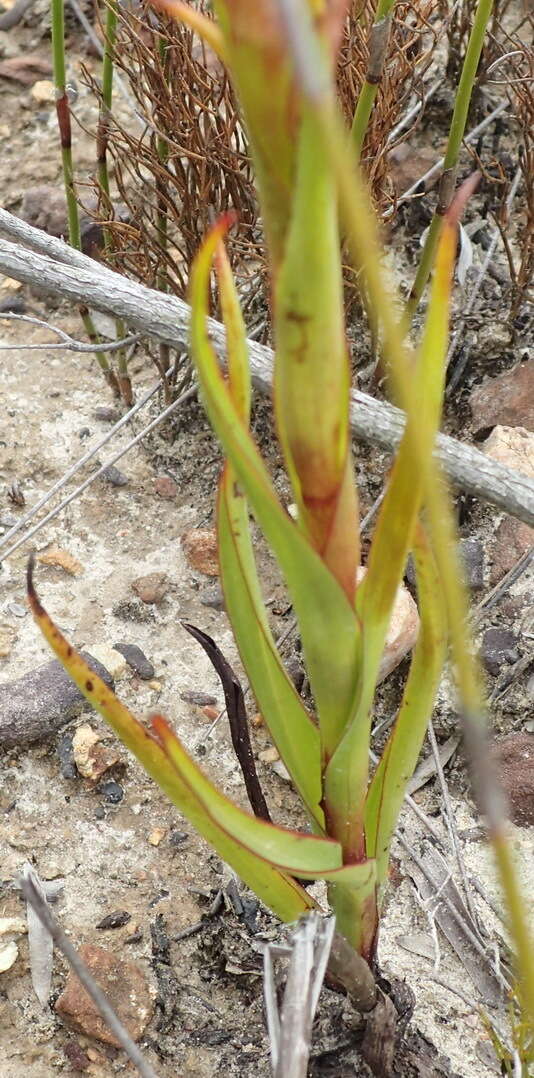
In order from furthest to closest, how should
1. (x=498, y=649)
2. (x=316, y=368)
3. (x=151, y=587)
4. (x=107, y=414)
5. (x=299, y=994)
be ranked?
(x=107, y=414)
(x=151, y=587)
(x=498, y=649)
(x=299, y=994)
(x=316, y=368)

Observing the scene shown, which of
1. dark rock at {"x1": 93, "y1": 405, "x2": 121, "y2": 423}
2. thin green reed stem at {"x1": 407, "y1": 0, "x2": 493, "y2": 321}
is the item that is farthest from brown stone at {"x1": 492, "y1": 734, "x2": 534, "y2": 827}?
dark rock at {"x1": 93, "y1": 405, "x2": 121, "y2": 423}

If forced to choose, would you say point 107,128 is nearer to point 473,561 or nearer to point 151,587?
point 151,587

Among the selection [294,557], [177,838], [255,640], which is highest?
[294,557]

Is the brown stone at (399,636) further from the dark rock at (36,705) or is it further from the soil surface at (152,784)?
the dark rock at (36,705)

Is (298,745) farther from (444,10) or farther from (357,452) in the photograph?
(444,10)

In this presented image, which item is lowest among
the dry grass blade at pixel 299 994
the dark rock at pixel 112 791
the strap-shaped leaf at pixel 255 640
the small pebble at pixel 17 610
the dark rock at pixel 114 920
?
the dark rock at pixel 114 920

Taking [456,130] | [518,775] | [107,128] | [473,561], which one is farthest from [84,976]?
[107,128]

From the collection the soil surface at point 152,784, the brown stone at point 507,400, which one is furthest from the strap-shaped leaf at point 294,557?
the brown stone at point 507,400
